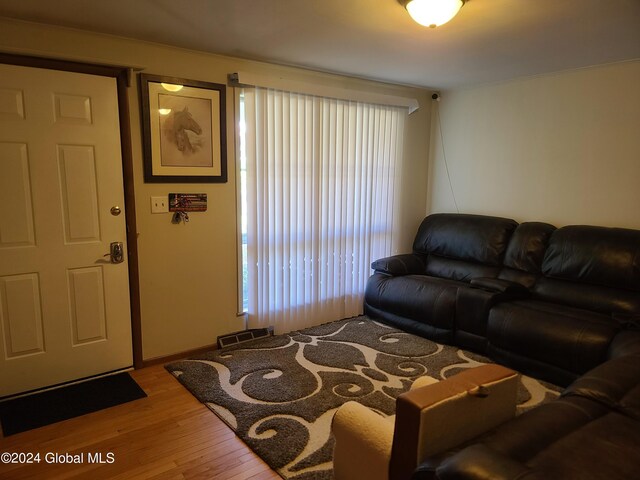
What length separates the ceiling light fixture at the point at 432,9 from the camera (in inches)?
81.4

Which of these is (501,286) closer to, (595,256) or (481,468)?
(595,256)

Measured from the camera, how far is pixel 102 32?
2799mm

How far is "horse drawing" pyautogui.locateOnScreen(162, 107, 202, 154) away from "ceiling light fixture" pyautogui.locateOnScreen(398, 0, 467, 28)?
1.74 metres

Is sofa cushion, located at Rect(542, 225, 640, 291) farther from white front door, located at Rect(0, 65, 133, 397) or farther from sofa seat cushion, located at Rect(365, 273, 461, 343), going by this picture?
white front door, located at Rect(0, 65, 133, 397)

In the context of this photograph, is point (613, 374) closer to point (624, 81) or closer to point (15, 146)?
point (624, 81)

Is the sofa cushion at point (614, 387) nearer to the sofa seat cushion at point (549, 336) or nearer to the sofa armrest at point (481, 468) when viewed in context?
the sofa seat cushion at point (549, 336)

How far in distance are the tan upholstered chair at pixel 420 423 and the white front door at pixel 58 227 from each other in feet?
6.76

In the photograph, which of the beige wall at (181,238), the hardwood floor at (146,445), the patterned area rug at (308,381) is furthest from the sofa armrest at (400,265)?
the hardwood floor at (146,445)

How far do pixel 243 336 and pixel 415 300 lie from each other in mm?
1503

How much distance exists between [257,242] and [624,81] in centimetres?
315

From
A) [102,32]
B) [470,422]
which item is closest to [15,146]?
[102,32]

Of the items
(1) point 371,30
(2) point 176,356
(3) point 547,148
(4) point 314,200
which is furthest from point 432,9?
(2) point 176,356

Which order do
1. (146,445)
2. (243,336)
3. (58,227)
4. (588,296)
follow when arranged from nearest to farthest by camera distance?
(146,445), (58,227), (588,296), (243,336)

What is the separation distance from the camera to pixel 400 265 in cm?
419
